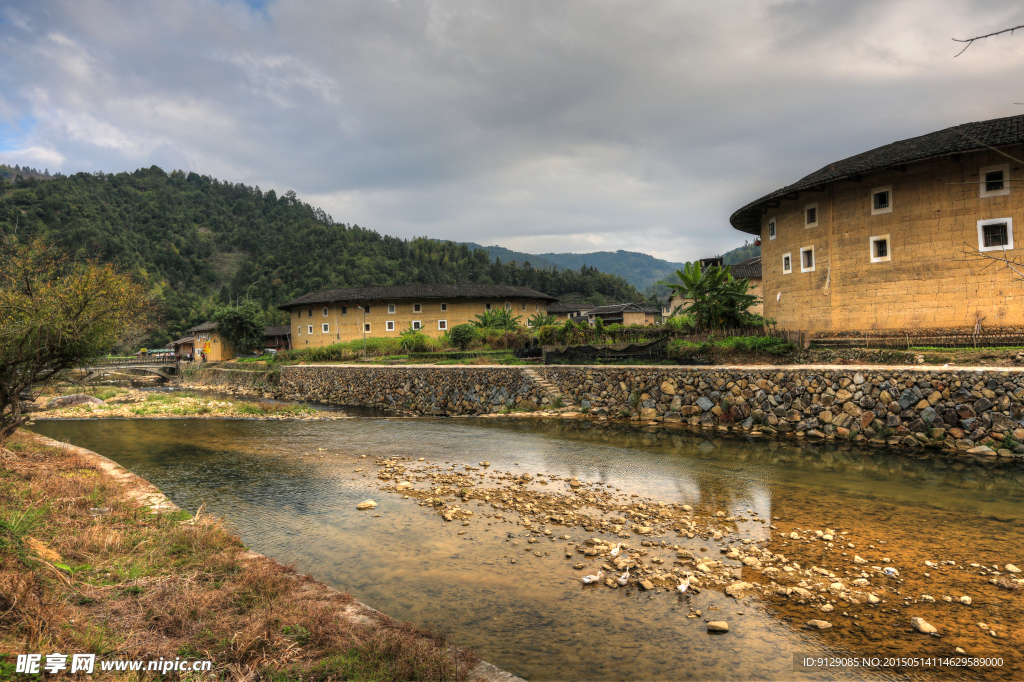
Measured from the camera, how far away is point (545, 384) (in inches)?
923

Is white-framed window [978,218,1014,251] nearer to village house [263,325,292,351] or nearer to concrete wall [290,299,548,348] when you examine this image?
concrete wall [290,299,548,348]

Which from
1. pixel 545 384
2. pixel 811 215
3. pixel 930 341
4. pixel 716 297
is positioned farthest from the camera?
pixel 716 297

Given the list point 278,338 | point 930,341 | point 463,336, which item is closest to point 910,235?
point 930,341

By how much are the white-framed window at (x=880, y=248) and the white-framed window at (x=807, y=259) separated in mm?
2526

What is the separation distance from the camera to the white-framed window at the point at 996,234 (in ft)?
60.8

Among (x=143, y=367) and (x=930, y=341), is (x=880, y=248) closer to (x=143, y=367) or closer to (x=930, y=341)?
(x=930, y=341)

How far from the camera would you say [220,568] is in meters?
5.86

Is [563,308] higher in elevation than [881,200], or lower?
lower

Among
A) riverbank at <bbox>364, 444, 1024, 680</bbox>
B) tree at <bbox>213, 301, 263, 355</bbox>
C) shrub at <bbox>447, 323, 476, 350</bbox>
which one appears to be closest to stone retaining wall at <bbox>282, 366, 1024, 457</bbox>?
riverbank at <bbox>364, 444, 1024, 680</bbox>

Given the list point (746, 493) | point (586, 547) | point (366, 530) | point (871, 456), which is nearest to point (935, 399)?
point (871, 456)

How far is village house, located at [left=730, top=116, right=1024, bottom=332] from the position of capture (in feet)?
61.3

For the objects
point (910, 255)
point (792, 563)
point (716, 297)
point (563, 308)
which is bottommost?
point (792, 563)

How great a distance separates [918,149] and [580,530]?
855 inches

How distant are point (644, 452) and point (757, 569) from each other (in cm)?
779
